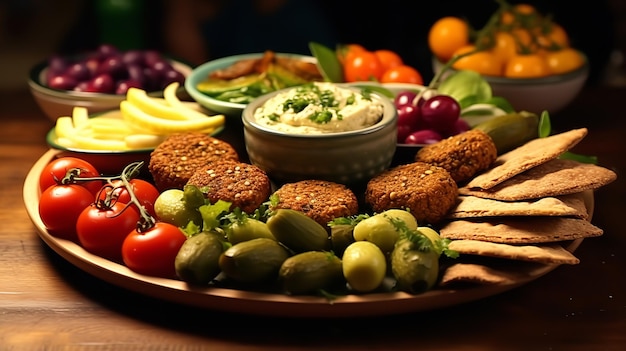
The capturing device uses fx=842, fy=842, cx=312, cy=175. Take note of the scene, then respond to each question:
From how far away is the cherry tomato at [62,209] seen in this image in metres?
2.31

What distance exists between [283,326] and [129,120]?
1.20 metres

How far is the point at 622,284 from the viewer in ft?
7.32

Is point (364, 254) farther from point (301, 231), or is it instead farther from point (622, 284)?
point (622, 284)

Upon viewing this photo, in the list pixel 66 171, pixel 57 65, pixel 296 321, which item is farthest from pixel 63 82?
pixel 296 321

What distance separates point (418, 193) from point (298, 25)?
2664 millimetres

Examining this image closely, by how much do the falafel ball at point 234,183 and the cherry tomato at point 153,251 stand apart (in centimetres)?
22

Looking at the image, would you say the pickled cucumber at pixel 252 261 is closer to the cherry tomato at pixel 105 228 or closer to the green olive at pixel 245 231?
the green olive at pixel 245 231

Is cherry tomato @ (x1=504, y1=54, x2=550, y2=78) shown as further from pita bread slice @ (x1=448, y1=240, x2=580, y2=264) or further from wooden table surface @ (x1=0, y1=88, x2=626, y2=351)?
pita bread slice @ (x1=448, y1=240, x2=580, y2=264)

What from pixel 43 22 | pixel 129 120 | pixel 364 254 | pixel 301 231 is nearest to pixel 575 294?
pixel 364 254

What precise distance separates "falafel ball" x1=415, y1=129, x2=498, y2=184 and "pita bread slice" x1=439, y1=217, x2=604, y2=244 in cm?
29

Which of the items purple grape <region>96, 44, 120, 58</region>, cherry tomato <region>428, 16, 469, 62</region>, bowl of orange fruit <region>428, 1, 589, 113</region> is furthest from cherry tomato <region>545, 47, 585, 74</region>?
purple grape <region>96, 44, 120, 58</region>

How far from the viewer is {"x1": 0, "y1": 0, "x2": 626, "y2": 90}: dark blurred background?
464cm

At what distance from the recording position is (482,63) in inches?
135

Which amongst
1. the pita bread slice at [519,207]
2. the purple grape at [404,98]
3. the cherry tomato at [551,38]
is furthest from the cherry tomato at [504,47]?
the pita bread slice at [519,207]
